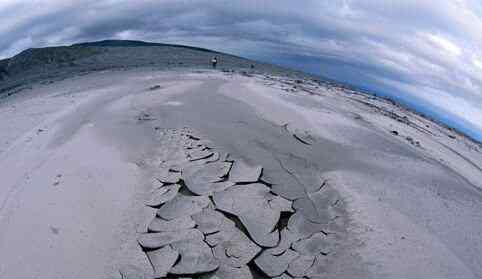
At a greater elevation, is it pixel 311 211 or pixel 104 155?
pixel 311 211

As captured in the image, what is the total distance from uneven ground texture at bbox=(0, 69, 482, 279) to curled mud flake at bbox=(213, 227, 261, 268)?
0.05 ft

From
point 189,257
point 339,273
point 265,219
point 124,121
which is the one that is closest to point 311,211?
point 265,219

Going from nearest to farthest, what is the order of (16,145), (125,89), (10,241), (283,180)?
(10,241) → (283,180) → (16,145) → (125,89)

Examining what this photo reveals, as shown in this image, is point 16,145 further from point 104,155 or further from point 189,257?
point 189,257

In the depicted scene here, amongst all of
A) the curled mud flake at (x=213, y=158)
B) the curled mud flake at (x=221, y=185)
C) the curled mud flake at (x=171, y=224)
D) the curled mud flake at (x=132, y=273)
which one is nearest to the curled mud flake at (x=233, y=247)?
the curled mud flake at (x=171, y=224)

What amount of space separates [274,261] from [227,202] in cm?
125

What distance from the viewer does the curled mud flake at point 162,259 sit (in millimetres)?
3920

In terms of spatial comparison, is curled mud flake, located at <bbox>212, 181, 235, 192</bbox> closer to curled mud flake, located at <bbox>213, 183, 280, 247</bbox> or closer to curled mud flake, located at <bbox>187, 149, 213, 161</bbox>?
curled mud flake, located at <bbox>213, 183, 280, 247</bbox>

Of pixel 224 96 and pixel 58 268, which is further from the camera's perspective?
pixel 224 96

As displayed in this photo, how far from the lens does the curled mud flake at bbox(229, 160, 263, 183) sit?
5.85 m

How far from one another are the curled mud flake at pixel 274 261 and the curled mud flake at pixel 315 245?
0.39ft

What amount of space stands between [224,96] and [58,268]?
860 cm

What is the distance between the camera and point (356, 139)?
8602 mm

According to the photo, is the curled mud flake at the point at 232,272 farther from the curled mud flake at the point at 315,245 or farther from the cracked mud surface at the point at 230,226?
the curled mud flake at the point at 315,245
